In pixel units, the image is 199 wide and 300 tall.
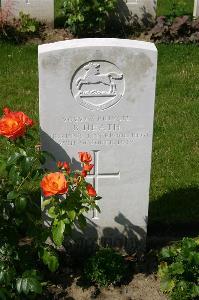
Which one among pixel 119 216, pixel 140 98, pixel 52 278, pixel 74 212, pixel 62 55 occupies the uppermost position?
pixel 62 55

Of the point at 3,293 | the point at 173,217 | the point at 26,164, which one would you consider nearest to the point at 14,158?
the point at 26,164

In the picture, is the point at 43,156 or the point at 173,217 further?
the point at 173,217

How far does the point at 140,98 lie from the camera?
4211mm

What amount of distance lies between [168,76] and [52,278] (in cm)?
426

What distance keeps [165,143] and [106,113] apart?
2.36 m

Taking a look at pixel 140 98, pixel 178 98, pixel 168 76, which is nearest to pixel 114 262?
pixel 140 98

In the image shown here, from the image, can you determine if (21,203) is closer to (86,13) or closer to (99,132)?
(99,132)

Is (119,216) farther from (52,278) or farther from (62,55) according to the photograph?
(62,55)

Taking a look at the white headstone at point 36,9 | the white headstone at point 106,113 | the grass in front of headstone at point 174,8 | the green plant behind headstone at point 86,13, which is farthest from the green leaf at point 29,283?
the grass in front of headstone at point 174,8

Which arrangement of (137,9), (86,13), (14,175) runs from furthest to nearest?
(137,9) < (86,13) < (14,175)

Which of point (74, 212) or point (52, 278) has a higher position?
point (74, 212)

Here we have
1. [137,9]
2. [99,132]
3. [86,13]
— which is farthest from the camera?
[137,9]

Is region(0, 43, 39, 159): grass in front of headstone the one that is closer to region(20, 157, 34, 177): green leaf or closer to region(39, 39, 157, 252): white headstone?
region(39, 39, 157, 252): white headstone

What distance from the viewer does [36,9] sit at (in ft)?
31.4
